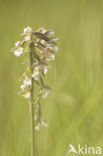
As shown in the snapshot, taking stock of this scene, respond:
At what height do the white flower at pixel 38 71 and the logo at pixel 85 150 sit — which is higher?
the white flower at pixel 38 71

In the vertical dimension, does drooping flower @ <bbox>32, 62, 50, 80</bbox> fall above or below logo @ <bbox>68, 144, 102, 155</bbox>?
above

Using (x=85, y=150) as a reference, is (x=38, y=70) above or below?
above

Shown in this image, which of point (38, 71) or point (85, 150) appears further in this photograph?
point (85, 150)

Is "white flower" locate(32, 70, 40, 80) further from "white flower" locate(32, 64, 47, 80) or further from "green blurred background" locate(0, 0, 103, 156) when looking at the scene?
"green blurred background" locate(0, 0, 103, 156)

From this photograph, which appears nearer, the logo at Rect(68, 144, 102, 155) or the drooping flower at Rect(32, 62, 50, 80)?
the drooping flower at Rect(32, 62, 50, 80)

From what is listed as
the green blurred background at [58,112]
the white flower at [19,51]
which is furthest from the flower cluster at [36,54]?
the green blurred background at [58,112]

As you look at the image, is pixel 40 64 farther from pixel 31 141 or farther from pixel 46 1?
pixel 46 1

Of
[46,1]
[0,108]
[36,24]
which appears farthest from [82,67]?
[46,1]

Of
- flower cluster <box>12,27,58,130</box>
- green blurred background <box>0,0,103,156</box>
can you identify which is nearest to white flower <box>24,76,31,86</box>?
flower cluster <box>12,27,58,130</box>

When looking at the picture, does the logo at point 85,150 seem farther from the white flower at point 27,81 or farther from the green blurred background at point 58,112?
the white flower at point 27,81

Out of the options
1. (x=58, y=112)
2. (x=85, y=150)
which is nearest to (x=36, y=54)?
(x=58, y=112)

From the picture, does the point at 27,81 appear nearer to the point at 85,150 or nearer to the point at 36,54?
the point at 36,54

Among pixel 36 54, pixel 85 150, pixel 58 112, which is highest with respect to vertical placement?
pixel 36 54
